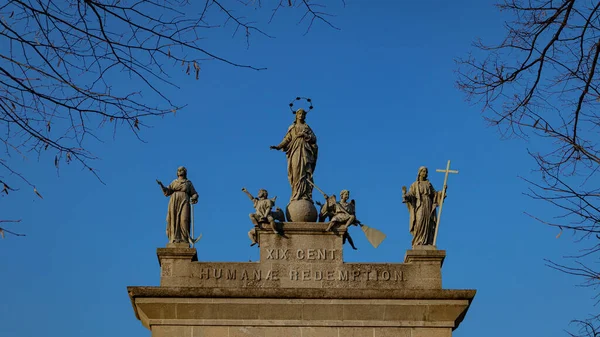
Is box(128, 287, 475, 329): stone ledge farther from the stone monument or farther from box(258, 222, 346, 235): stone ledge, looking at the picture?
box(258, 222, 346, 235): stone ledge

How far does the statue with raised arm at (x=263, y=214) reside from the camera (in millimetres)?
24281

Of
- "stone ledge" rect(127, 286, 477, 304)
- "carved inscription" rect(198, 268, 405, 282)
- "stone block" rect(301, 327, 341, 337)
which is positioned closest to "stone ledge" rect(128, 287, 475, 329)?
"stone ledge" rect(127, 286, 477, 304)

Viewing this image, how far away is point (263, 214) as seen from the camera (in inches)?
959

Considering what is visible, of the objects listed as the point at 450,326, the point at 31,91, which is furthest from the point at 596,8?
the point at 450,326

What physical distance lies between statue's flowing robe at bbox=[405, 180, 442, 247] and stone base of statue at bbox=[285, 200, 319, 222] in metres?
2.07

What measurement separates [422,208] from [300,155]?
2958 mm

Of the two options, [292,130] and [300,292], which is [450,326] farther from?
[292,130]

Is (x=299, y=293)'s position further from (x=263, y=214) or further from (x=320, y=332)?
(x=263, y=214)

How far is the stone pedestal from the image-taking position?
916 inches

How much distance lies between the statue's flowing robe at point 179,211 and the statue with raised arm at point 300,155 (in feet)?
7.30

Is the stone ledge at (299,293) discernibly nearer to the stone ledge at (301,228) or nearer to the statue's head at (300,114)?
the stone ledge at (301,228)

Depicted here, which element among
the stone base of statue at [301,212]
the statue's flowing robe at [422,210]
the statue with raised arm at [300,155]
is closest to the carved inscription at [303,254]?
the stone base of statue at [301,212]

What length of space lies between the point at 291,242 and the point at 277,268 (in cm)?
67

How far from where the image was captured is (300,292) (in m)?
23.4
